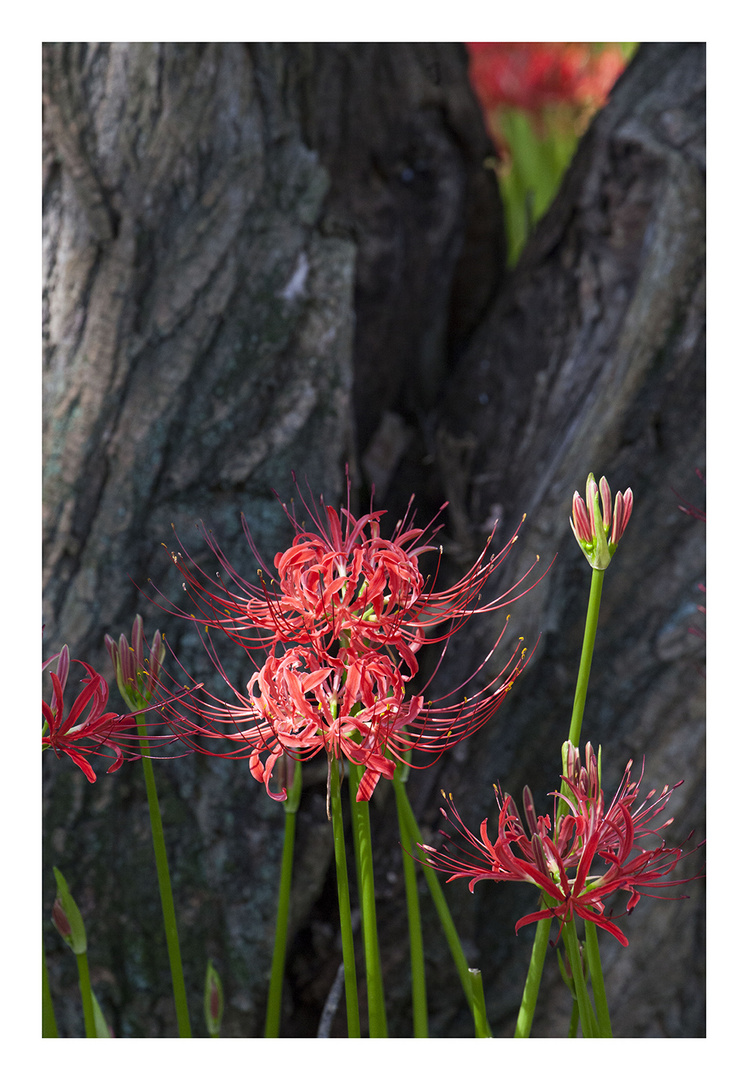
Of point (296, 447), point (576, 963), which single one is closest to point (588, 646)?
point (576, 963)

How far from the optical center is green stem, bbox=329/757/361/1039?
544 millimetres

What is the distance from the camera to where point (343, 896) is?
58 cm

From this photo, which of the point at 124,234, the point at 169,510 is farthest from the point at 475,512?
the point at 124,234

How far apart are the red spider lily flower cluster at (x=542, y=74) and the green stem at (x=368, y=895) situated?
81cm

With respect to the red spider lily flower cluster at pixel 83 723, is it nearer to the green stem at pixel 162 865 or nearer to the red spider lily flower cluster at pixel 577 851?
the green stem at pixel 162 865

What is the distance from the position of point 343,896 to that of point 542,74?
40.3 inches

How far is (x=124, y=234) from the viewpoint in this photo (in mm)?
905

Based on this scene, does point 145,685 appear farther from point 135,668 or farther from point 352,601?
point 352,601

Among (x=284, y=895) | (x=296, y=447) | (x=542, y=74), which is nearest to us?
(x=284, y=895)

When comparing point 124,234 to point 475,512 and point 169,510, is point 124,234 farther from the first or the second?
point 475,512

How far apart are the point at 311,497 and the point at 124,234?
346mm
